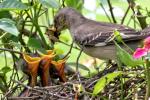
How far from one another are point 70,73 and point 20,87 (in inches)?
23.1

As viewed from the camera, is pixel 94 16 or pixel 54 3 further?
pixel 94 16

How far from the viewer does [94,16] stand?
4395 mm

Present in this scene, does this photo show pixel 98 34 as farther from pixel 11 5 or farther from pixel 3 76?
pixel 11 5

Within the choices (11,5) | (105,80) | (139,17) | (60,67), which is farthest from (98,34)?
(105,80)

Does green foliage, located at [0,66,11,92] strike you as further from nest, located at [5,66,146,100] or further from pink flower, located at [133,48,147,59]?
pink flower, located at [133,48,147,59]

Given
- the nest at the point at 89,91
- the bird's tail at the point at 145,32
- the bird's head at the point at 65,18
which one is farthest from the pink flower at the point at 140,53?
the bird's head at the point at 65,18

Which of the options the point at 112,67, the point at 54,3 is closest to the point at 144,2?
the point at 112,67

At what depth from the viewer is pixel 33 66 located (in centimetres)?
309

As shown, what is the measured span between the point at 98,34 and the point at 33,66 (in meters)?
0.98

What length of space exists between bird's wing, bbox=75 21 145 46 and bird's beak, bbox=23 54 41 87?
80 cm

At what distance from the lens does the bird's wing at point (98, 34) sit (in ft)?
12.2

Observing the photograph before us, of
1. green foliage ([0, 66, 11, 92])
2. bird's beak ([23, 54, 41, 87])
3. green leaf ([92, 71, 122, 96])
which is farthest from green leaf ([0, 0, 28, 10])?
green foliage ([0, 66, 11, 92])

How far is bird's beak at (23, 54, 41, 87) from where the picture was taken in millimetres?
3064

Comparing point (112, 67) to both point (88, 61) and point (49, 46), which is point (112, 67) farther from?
point (88, 61)
